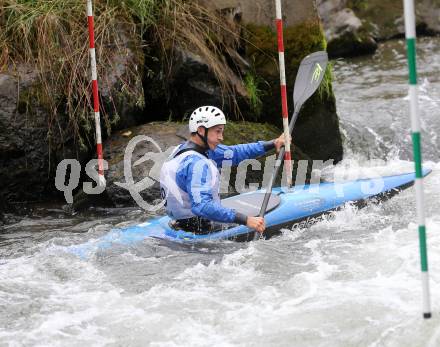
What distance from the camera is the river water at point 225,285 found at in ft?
12.4

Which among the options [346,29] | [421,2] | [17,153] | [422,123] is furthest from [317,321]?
[421,2]

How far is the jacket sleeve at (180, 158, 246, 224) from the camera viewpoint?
4.86m

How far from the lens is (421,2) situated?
40.3 ft

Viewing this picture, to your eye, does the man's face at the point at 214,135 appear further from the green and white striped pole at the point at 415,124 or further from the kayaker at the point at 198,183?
the green and white striped pole at the point at 415,124

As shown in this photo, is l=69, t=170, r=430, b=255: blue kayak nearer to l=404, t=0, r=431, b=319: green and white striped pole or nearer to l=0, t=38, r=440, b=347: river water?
l=0, t=38, r=440, b=347: river water

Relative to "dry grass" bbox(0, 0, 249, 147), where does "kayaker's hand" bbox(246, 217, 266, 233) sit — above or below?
below

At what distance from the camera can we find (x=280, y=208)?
17.9 feet

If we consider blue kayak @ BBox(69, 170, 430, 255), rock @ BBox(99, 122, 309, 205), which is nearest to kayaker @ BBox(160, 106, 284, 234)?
blue kayak @ BBox(69, 170, 430, 255)

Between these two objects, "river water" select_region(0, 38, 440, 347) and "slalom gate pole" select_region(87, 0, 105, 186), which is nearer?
"river water" select_region(0, 38, 440, 347)

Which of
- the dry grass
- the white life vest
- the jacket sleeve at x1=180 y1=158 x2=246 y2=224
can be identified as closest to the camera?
the jacket sleeve at x1=180 y1=158 x2=246 y2=224

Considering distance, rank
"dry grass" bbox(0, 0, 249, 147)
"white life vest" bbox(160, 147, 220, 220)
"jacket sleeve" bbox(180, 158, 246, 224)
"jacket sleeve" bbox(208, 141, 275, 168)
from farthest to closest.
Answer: "dry grass" bbox(0, 0, 249, 147), "jacket sleeve" bbox(208, 141, 275, 168), "white life vest" bbox(160, 147, 220, 220), "jacket sleeve" bbox(180, 158, 246, 224)

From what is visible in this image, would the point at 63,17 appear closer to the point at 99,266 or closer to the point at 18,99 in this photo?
the point at 18,99

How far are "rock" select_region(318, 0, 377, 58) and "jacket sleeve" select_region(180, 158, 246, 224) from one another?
6874 mm

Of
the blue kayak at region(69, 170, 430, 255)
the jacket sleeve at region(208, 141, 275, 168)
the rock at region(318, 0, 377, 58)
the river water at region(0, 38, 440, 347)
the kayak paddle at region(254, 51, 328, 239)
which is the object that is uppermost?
the rock at region(318, 0, 377, 58)
